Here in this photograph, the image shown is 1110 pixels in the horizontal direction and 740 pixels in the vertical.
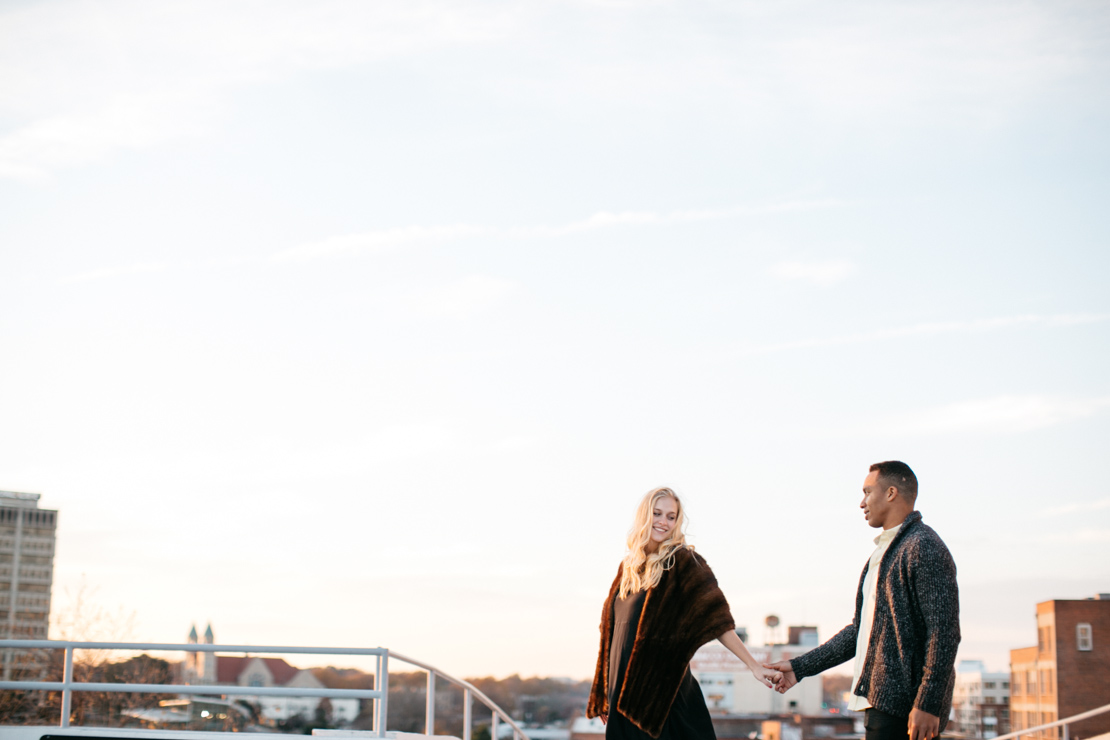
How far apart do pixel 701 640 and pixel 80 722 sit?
80.8ft

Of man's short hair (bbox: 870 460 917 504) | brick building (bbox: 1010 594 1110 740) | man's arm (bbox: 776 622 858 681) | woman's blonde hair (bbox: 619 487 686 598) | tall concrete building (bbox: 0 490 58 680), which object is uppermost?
tall concrete building (bbox: 0 490 58 680)

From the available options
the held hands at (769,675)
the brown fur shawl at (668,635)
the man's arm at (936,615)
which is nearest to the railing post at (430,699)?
the brown fur shawl at (668,635)

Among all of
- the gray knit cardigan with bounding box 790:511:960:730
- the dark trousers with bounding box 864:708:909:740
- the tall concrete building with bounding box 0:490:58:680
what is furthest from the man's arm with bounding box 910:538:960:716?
the tall concrete building with bounding box 0:490:58:680

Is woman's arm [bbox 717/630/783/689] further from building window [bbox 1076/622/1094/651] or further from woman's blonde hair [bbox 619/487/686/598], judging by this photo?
building window [bbox 1076/622/1094/651]

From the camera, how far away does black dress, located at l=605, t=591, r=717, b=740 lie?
585cm

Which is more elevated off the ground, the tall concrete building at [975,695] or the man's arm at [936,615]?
the man's arm at [936,615]

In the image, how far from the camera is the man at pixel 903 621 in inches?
190

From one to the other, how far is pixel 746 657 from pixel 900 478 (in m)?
1.37

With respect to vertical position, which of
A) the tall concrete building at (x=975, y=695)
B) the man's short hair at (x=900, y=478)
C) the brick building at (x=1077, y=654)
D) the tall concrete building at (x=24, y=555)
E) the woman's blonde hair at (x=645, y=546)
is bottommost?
the tall concrete building at (x=975, y=695)

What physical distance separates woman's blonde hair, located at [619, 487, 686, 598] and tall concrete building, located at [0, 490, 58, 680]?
165m

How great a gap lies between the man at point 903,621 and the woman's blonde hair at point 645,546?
1065 mm

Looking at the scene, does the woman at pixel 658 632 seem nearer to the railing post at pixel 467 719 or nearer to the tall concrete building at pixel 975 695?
the railing post at pixel 467 719

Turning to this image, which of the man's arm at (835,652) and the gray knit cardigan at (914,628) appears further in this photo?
the man's arm at (835,652)

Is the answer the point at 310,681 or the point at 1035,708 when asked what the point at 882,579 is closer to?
the point at 1035,708
